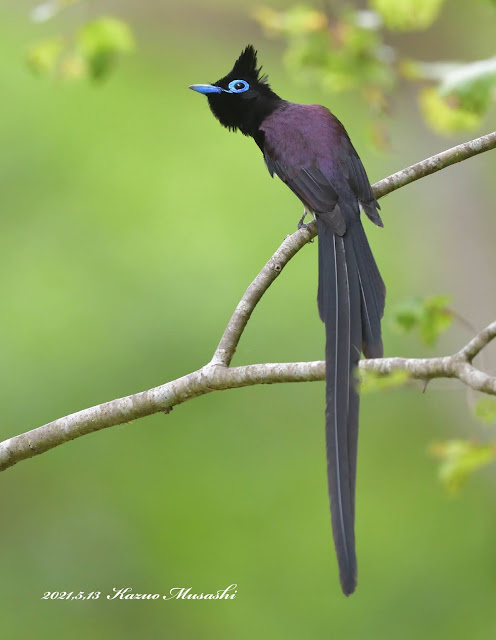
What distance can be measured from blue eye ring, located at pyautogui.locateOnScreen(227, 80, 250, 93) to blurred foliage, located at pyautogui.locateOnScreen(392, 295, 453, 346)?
51.7 inches

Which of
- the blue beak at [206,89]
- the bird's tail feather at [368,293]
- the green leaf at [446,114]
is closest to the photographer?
the bird's tail feather at [368,293]

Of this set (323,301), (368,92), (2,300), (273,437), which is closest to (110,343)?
(2,300)

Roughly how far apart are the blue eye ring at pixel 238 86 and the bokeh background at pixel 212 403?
2.53 metres

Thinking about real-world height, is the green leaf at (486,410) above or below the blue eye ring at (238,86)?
below

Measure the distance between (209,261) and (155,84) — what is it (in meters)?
2.83

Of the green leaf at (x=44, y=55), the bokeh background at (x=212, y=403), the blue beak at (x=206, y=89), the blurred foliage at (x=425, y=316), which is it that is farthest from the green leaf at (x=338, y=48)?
the bokeh background at (x=212, y=403)

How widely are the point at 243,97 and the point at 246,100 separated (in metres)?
0.02

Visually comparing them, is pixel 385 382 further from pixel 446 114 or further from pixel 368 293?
pixel 446 114

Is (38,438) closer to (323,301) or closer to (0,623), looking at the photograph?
(323,301)

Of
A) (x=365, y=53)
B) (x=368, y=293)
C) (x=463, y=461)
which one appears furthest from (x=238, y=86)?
(x=463, y=461)

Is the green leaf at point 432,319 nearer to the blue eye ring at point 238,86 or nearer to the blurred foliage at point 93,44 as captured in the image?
the blue eye ring at point 238,86

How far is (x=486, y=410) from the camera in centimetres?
204

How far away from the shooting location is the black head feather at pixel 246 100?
3357 mm

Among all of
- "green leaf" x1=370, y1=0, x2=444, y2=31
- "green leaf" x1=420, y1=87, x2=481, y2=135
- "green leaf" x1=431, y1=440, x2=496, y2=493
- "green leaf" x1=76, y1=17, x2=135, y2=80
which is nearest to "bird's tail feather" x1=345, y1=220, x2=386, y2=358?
"green leaf" x1=431, y1=440, x2=496, y2=493
